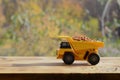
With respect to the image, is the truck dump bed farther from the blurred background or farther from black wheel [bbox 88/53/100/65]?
the blurred background

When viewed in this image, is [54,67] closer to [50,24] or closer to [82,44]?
[82,44]

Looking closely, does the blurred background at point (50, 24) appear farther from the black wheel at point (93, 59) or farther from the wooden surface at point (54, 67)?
the black wheel at point (93, 59)

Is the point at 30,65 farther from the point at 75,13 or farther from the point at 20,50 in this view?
the point at 75,13

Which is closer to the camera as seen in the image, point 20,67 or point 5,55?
point 20,67

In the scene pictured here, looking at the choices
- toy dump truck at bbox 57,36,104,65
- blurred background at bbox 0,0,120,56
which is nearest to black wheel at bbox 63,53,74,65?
toy dump truck at bbox 57,36,104,65

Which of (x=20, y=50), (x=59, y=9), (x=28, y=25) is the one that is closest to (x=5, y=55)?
(x=20, y=50)

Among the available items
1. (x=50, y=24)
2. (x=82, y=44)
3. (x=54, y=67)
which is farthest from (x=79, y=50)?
(x=50, y=24)
